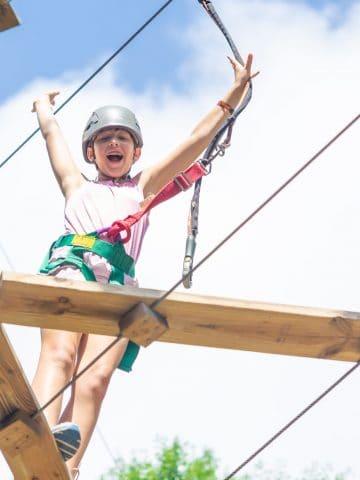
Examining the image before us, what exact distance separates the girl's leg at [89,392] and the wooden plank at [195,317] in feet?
1.70

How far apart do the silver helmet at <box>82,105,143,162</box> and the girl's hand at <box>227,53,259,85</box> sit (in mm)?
473

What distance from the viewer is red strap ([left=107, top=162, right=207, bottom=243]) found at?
5531 mm

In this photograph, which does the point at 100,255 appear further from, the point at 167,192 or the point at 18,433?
the point at 18,433

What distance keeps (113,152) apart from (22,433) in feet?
4.82

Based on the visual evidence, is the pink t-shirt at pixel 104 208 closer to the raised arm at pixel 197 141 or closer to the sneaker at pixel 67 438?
the raised arm at pixel 197 141

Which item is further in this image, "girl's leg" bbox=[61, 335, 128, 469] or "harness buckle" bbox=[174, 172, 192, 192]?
"harness buckle" bbox=[174, 172, 192, 192]

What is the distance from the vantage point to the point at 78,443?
16.9ft

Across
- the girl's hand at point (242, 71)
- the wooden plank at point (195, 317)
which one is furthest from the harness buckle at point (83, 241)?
the girl's hand at point (242, 71)

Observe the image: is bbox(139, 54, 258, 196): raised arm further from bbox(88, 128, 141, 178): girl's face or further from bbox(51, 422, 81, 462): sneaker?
bbox(51, 422, 81, 462): sneaker

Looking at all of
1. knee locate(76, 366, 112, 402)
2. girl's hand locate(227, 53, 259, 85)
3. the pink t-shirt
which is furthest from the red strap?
girl's hand locate(227, 53, 259, 85)

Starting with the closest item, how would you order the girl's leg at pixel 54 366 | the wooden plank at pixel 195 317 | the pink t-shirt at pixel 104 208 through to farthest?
1. the wooden plank at pixel 195 317
2. the girl's leg at pixel 54 366
3. the pink t-shirt at pixel 104 208

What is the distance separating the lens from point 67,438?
5.12m

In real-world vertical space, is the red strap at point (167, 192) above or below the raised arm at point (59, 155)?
below

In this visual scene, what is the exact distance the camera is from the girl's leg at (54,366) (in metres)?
5.27
